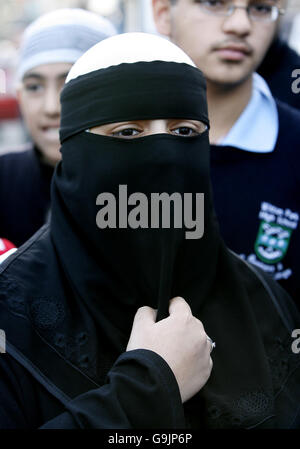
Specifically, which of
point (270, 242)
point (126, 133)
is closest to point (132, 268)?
point (126, 133)

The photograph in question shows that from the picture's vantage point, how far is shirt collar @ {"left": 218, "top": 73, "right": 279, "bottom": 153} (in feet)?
8.07

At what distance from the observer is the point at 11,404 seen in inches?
56.8

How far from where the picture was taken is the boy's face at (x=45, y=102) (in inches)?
106

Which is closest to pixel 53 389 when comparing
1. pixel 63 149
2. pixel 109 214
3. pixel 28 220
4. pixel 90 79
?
pixel 109 214

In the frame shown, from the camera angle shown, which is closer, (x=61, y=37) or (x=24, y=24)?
(x=61, y=37)

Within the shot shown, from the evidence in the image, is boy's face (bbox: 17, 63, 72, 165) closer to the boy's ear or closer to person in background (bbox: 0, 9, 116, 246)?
person in background (bbox: 0, 9, 116, 246)

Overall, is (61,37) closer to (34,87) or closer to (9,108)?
(34,87)

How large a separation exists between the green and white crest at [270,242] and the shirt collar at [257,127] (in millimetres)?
310

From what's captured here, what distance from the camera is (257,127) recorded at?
2514 millimetres

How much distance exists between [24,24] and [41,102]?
34.9 ft

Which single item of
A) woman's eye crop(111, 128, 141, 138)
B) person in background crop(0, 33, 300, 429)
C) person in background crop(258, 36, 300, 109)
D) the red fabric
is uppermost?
the red fabric

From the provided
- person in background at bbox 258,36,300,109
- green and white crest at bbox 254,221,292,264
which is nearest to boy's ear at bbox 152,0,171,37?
person in background at bbox 258,36,300,109

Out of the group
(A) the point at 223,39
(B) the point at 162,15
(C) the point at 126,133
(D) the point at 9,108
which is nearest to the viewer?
(C) the point at 126,133
